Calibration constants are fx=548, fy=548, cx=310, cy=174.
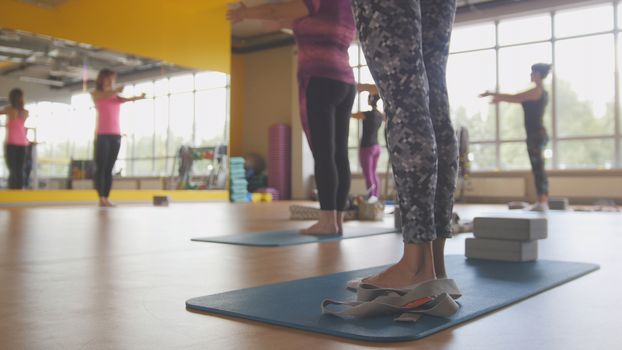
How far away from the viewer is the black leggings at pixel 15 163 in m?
7.82

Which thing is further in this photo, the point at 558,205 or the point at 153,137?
the point at 153,137

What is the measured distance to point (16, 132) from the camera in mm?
7836

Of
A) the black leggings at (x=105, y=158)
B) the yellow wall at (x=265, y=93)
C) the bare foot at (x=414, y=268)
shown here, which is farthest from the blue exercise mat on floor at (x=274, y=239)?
the yellow wall at (x=265, y=93)

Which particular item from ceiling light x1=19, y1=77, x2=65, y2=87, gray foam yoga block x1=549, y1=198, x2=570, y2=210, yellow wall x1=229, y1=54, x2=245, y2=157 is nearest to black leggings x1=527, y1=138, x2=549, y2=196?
gray foam yoga block x1=549, y1=198, x2=570, y2=210

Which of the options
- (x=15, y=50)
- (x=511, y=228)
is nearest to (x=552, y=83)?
(x=15, y=50)

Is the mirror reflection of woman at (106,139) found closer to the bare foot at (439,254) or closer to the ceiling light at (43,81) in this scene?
the ceiling light at (43,81)

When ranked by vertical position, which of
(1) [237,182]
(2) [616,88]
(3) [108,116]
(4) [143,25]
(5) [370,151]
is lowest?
(1) [237,182]

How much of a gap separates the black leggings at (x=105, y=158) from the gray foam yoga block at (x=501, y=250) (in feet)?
18.3

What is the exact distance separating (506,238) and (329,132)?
1.21 m

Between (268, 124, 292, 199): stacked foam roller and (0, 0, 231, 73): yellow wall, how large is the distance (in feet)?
9.39

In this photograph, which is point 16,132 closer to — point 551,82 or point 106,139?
point 106,139

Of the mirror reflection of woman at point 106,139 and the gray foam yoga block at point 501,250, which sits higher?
the mirror reflection of woman at point 106,139

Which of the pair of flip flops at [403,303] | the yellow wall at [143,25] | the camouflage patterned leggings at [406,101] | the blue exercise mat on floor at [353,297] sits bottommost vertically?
the blue exercise mat on floor at [353,297]

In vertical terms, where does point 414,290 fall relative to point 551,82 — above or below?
below
